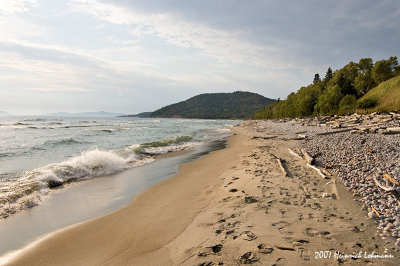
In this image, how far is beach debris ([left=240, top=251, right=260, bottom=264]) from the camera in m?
3.03

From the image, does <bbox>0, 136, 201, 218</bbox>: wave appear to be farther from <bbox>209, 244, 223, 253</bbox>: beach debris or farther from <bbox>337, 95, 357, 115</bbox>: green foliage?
<bbox>337, 95, 357, 115</bbox>: green foliage

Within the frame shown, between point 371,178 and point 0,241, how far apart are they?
8.91 m

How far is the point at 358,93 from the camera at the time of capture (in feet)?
183

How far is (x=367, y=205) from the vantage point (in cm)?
A: 459

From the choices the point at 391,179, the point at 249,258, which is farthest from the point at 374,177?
the point at 249,258

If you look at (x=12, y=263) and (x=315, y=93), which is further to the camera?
(x=315, y=93)

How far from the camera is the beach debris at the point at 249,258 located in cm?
303

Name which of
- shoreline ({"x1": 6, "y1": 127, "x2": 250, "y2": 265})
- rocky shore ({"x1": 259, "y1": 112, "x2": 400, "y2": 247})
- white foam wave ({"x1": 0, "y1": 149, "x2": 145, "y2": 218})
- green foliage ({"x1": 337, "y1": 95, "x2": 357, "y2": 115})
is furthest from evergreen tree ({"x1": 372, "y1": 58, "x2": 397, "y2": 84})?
shoreline ({"x1": 6, "y1": 127, "x2": 250, "y2": 265})

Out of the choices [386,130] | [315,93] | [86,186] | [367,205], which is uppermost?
[315,93]

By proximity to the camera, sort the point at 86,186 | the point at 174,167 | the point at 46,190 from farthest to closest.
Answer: the point at 174,167 < the point at 86,186 < the point at 46,190

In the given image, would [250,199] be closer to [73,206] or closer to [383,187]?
[383,187]

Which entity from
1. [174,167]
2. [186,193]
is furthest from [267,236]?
[174,167]

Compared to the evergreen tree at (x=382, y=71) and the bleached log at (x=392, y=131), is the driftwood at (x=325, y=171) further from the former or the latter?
the evergreen tree at (x=382, y=71)

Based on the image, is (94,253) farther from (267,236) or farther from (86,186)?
(86,186)
